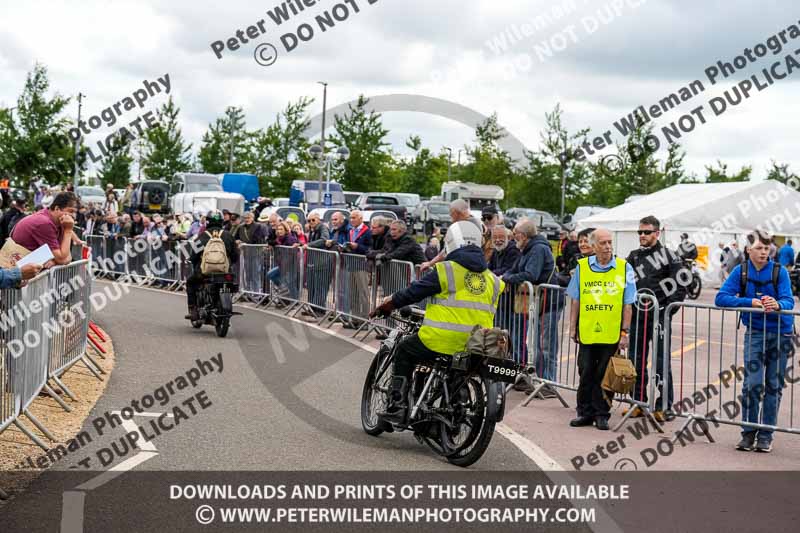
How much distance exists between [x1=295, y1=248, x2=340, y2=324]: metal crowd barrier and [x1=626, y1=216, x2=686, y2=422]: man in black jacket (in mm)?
8927

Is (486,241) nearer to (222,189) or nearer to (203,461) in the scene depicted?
(203,461)

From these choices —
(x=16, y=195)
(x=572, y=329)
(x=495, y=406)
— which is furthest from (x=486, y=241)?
(x=16, y=195)

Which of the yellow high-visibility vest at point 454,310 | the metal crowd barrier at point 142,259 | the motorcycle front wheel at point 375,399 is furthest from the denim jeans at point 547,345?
the metal crowd barrier at point 142,259

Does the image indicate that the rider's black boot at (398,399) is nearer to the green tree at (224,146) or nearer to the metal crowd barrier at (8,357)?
the metal crowd barrier at (8,357)

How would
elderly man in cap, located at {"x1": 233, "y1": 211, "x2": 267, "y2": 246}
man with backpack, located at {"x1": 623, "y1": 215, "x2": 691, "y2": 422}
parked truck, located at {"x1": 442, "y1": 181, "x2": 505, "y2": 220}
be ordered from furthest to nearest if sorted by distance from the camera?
1. parked truck, located at {"x1": 442, "y1": 181, "x2": 505, "y2": 220}
2. elderly man in cap, located at {"x1": 233, "y1": 211, "x2": 267, "y2": 246}
3. man with backpack, located at {"x1": 623, "y1": 215, "x2": 691, "y2": 422}

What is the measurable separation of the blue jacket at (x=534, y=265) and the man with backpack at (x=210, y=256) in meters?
5.69

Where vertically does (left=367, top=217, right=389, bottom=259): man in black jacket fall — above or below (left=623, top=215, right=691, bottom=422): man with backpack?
above

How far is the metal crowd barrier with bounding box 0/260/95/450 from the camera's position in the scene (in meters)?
7.85

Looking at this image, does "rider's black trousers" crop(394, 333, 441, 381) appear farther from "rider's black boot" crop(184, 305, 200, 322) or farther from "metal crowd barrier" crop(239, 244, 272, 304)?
"metal crowd barrier" crop(239, 244, 272, 304)

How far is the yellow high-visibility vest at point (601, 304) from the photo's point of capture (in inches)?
404

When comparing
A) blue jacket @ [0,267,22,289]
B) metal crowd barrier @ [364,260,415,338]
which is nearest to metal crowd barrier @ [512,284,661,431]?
metal crowd barrier @ [364,260,415,338]

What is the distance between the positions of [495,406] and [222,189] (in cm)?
4624

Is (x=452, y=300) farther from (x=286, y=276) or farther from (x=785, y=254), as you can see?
(x=785, y=254)

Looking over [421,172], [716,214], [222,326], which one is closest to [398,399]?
[222,326]
